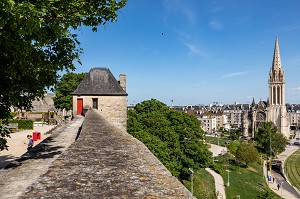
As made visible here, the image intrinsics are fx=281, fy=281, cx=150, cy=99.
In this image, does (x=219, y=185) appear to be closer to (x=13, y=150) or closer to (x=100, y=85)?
(x=100, y=85)

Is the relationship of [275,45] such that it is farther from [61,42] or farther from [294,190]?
[61,42]

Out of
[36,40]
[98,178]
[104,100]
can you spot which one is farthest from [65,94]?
[98,178]

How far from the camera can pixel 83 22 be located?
9.81 metres

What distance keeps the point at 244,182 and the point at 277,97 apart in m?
108

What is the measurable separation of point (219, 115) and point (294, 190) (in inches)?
4964

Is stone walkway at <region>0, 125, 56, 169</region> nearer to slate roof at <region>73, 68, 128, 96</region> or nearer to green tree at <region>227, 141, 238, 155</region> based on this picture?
slate roof at <region>73, 68, 128, 96</region>

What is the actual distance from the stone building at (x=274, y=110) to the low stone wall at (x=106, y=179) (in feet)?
471

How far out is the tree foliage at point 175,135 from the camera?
34.4 metres

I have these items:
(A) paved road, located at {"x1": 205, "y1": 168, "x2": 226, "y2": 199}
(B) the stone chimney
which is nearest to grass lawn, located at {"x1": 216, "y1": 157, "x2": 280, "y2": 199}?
(A) paved road, located at {"x1": 205, "y1": 168, "x2": 226, "y2": 199}

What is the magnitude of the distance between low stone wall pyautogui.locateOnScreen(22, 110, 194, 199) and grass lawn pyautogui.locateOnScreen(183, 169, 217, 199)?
96.6 ft

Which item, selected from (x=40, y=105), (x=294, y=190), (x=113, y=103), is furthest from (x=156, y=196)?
(x=40, y=105)

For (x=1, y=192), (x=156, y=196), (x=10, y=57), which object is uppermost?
(x=10, y=57)

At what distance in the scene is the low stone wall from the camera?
3930 mm

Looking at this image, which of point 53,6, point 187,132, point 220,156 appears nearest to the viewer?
point 53,6
